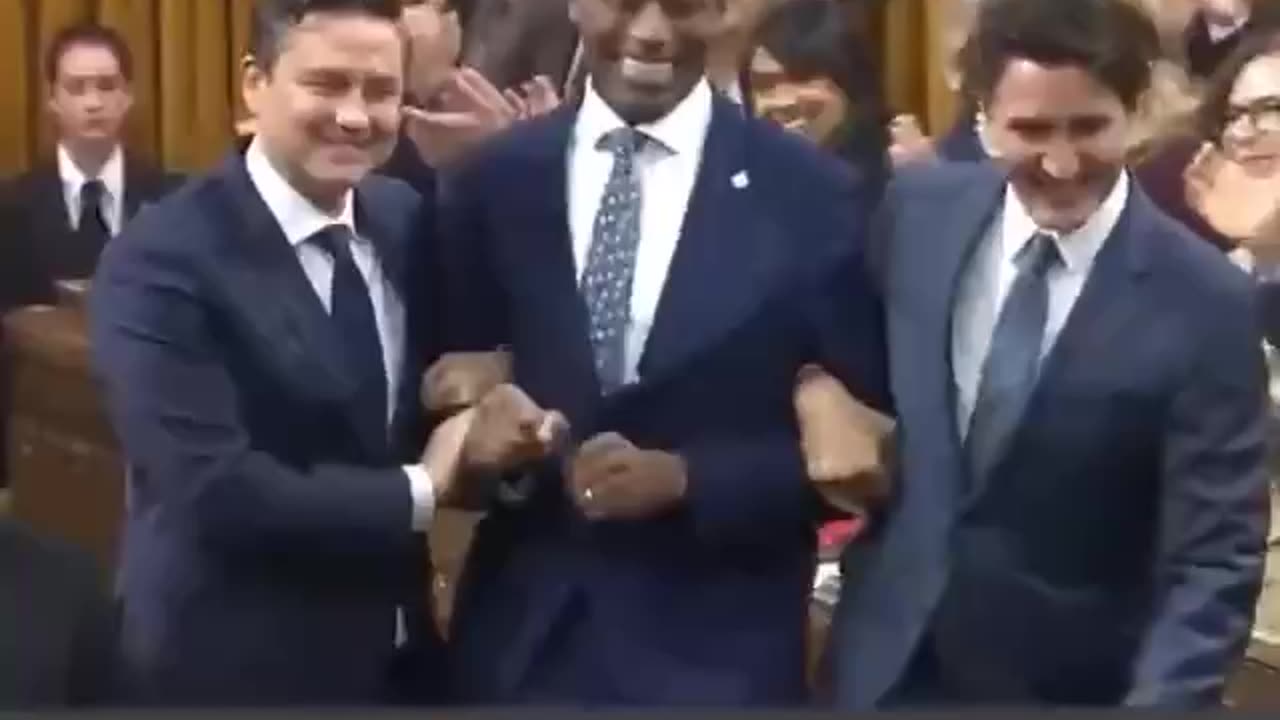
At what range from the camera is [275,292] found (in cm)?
99

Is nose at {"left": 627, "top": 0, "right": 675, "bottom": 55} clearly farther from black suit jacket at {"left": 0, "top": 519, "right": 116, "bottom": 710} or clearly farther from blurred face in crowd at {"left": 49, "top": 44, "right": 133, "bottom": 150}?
black suit jacket at {"left": 0, "top": 519, "right": 116, "bottom": 710}

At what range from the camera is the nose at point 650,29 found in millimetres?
975

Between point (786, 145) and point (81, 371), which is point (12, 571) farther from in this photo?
point (786, 145)

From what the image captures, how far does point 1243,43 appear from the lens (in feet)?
3.30

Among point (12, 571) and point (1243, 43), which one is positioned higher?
point (1243, 43)

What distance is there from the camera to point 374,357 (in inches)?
39.5

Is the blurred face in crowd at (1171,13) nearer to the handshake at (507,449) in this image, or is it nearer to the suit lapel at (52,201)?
the handshake at (507,449)

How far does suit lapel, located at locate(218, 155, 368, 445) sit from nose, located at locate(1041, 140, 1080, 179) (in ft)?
1.30

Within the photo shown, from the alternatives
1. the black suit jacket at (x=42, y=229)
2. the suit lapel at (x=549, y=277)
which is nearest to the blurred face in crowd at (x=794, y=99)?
the suit lapel at (x=549, y=277)

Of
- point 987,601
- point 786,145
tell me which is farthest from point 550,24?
point 987,601

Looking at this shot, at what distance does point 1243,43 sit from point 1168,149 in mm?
74

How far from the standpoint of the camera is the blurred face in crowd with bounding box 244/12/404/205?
3.19ft

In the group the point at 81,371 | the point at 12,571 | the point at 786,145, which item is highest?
the point at 786,145

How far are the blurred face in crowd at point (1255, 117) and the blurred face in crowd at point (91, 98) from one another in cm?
60
